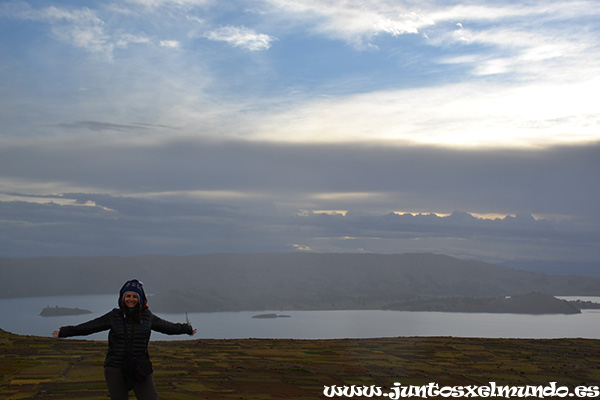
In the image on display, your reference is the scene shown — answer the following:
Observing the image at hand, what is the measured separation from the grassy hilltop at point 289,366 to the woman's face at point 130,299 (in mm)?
14427

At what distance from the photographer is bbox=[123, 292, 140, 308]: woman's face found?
13047mm

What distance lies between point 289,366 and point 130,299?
2394 centimetres

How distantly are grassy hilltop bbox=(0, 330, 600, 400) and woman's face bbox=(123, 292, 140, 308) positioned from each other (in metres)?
14.4

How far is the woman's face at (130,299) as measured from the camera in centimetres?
1305

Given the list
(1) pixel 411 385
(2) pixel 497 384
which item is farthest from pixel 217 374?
(2) pixel 497 384

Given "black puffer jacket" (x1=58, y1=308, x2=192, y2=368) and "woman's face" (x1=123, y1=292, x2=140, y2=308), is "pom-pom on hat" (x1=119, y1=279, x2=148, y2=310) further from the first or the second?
"black puffer jacket" (x1=58, y1=308, x2=192, y2=368)

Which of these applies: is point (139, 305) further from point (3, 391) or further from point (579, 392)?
point (579, 392)

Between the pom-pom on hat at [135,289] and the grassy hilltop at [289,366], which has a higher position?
the pom-pom on hat at [135,289]

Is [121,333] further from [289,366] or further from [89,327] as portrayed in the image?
[289,366]

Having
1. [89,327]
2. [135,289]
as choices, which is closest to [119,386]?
[89,327]

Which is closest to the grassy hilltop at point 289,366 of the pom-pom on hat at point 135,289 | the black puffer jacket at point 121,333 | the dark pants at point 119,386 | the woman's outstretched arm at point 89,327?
the dark pants at point 119,386

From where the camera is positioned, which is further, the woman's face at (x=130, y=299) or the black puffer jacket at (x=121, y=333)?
the black puffer jacket at (x=121, y=333)

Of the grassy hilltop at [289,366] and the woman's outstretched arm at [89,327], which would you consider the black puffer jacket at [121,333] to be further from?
the grassy hilltop at [289,366]

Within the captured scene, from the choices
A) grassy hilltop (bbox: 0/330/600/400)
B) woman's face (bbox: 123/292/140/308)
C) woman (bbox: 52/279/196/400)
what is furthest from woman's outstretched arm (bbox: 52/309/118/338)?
grassy hilltop (bbox: 0/330/600/400)
